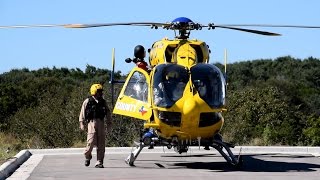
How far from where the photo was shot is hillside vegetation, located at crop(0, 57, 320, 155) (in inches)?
1011

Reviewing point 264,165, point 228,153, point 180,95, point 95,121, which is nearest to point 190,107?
point 180,95

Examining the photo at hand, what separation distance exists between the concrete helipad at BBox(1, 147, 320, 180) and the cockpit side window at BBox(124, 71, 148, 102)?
1562 millimetres

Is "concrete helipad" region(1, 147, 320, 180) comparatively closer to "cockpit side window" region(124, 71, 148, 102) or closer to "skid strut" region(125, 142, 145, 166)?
"skid strut" region(125, 142, 145, 166)

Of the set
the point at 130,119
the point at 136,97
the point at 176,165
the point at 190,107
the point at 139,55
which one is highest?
the point at 139,55

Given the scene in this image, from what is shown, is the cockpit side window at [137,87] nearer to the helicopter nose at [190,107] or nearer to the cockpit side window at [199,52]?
the cockpit side window at [199,52]

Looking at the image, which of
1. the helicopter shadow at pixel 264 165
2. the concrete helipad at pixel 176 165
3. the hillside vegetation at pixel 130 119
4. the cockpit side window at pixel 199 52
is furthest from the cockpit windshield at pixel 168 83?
the hillside vegetation at pixel 130 119

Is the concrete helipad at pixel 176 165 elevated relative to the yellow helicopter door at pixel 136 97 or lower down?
lower down

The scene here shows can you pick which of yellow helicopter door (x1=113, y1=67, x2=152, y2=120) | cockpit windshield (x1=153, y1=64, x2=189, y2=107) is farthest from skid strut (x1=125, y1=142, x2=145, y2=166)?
cockpit windshield (x1=153, y1=64, x2=189, y2=107)

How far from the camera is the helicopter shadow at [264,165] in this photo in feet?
50.4

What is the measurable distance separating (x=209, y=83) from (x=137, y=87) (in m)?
2.04

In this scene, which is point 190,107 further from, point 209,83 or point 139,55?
point 139,55

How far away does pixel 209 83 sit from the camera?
49.4 feet

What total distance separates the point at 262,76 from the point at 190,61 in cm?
7545

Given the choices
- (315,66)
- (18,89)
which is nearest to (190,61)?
(18,89)
